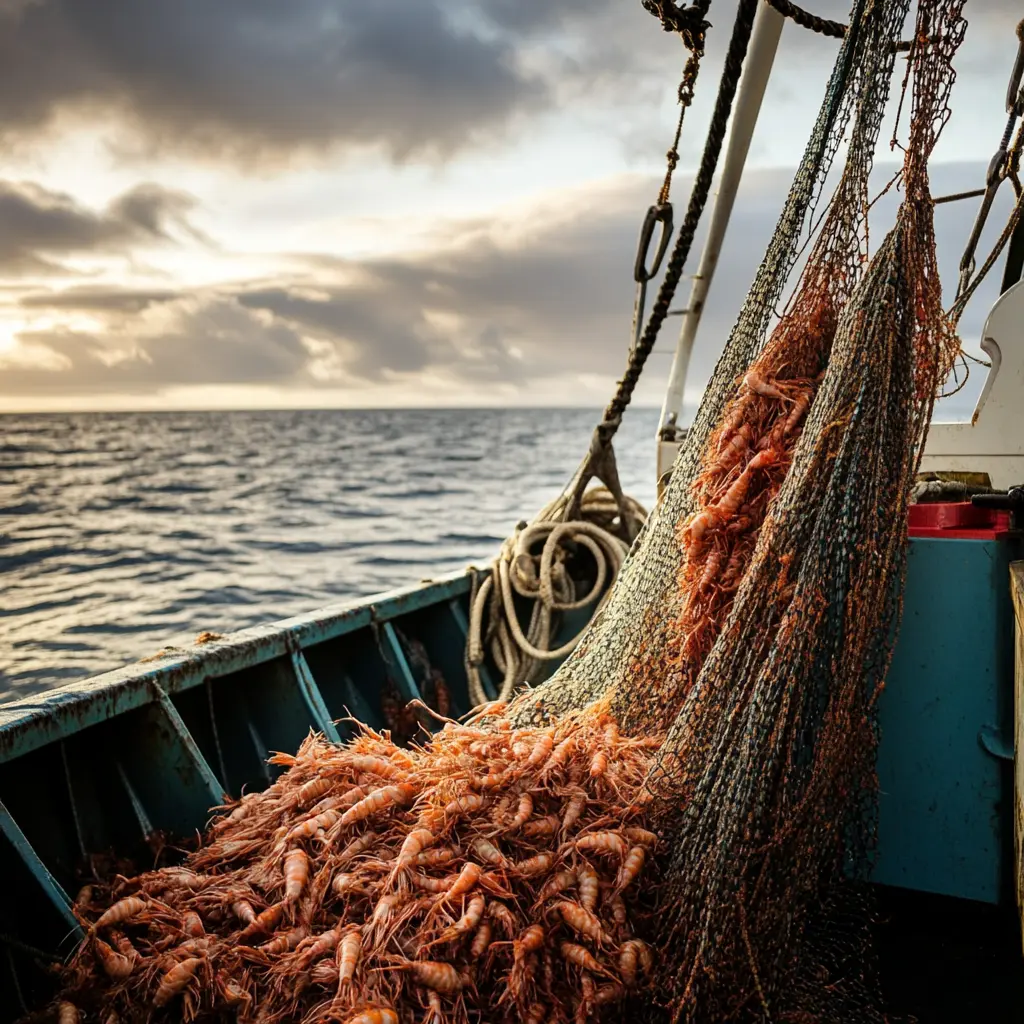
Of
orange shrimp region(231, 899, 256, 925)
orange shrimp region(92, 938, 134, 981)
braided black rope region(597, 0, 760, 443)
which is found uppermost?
braided black rope region(597, 0, 760, 443)

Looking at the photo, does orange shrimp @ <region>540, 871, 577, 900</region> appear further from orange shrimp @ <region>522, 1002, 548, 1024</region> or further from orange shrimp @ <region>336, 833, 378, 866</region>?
orange shrimp @ <region>336, 833, 378, 866</region>

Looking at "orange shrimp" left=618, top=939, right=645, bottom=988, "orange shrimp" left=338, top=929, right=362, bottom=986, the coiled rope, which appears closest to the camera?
"orange shrimp" left=338, top=929, right=362, bottom=986

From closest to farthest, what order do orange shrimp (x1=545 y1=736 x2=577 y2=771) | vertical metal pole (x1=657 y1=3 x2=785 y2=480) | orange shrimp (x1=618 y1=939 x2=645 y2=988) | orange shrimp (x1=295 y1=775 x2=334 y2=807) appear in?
orange shrimp (x1=618 y1=939 x2=645 y2=988)
orange shrimp (x1=545 y1=736 x2=577 y2=771)
orange shrimp (x1=295 y1=775 x2=334 y2=807)
vertical metal pole (x1=657 y1=3 x2=785 y2=480)

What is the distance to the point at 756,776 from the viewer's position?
2.30 meters

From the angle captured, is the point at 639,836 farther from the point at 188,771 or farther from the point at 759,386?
the point at 188,771

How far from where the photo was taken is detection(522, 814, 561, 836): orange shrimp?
252cm

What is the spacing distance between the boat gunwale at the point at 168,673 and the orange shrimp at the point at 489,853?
5.04ft

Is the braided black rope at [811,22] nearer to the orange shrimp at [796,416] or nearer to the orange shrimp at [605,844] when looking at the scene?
the orange shrimp at [796,416]

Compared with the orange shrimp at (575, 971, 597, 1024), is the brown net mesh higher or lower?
higher

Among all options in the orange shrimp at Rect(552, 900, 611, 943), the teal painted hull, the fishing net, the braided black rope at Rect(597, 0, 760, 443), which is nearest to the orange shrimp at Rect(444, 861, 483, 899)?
the orange shrimp at Rect(552, 900, 611, 943)

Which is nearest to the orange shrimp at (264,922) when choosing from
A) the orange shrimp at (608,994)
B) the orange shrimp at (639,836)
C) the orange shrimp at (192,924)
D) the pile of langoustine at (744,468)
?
the orange shrimp at (192,924)

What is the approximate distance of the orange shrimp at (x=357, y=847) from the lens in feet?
8.23

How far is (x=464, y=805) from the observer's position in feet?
8.41

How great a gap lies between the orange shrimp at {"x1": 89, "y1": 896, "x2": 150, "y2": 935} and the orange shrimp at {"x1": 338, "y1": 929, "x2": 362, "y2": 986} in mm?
732
